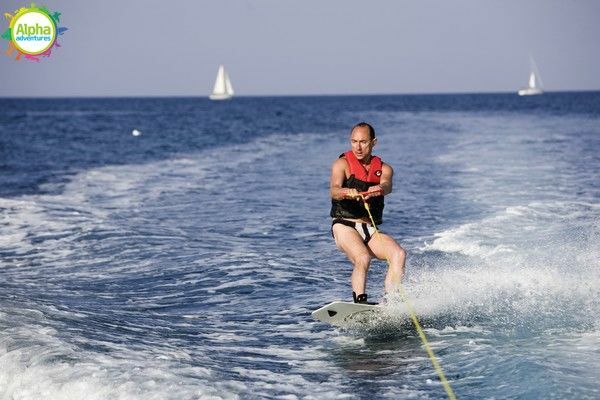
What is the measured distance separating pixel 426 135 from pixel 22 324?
35060 mm

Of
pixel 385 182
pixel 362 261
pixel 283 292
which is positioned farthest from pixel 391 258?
pixel 283 292

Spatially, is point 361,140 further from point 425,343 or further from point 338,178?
point 425,343

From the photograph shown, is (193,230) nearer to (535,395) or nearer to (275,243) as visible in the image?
(275,243)

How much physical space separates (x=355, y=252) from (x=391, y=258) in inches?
13.3

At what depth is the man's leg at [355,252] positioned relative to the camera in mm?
7305

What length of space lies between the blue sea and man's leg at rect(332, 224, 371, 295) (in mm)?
409

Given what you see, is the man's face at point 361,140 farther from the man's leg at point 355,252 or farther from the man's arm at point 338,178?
the man's leg at point 355,252

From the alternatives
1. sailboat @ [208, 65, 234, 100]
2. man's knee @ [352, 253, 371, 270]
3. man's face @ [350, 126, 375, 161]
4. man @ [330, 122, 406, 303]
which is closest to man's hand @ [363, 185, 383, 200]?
man @ [330, 122, 406, 303]

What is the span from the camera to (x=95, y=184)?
21.7m

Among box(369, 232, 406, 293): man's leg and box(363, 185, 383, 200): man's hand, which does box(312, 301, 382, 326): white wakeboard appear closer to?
box(369, 232, 406, 293): man's leg

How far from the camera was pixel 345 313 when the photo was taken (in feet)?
23.5

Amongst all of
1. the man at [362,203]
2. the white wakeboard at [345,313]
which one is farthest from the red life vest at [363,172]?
the white wakeboard at [345,313]

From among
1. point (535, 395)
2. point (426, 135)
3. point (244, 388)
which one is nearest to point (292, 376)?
point (244, 388)

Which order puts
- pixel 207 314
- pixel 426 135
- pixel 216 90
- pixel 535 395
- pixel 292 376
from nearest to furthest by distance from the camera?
1. pixel 535 395
2. pixel 292 376
3. pixel 207 314
4. pixel 426 135
5. pixel 216 90
